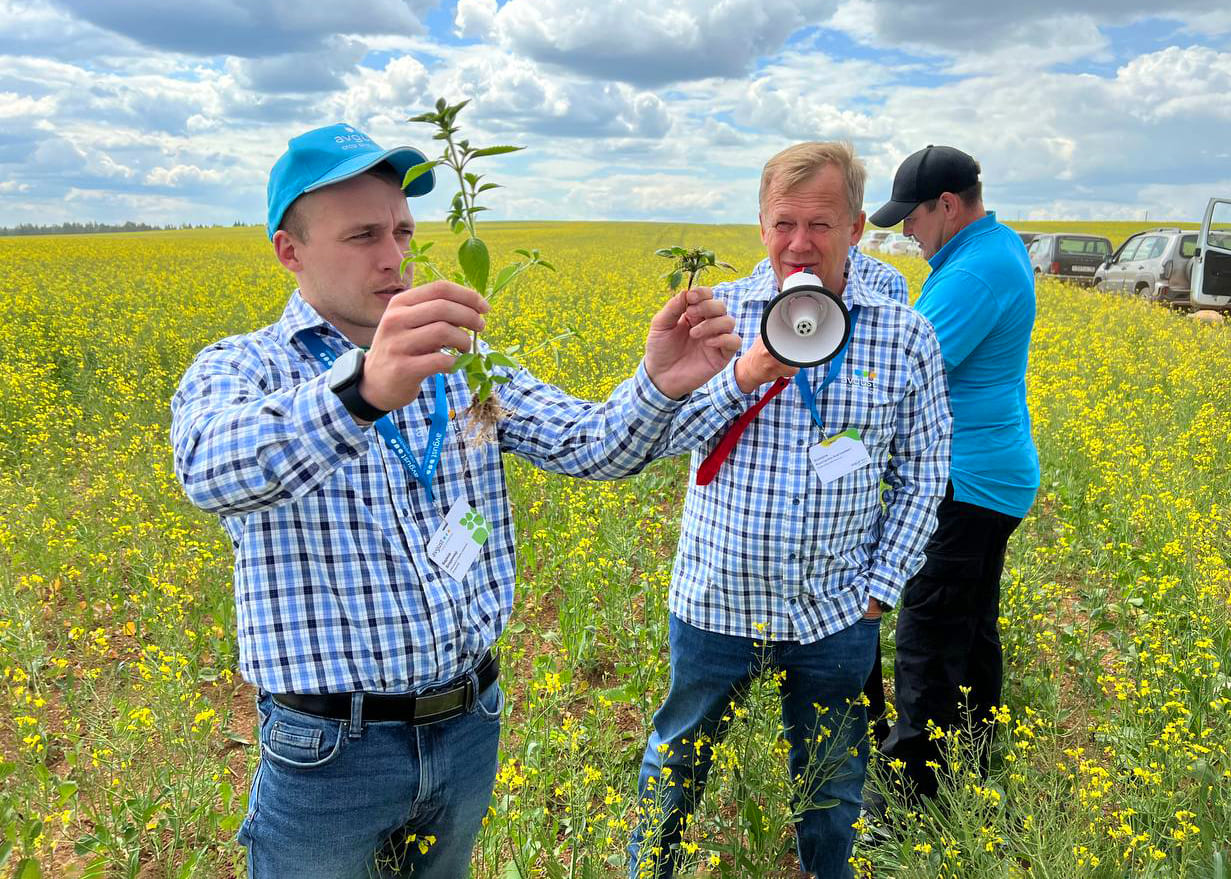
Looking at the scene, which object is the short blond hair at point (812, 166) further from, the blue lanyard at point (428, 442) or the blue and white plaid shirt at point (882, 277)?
the blue lanyard at point (428, 442)

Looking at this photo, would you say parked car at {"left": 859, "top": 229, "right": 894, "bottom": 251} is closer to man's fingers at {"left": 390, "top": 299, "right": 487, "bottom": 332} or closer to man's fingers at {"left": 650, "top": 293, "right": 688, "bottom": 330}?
man's fingers at {"left": 650, "top": 293, "right": 688, "bottom": 330}

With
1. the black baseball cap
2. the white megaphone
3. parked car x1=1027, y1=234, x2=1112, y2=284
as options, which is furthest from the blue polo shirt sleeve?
parked car x1=1027, y1=234, x2=1112, y2=284

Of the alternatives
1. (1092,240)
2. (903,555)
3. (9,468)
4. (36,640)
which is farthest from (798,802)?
(1092,240)

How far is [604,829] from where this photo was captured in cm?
208

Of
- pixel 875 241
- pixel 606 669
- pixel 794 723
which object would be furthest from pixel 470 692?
pixel 875 241

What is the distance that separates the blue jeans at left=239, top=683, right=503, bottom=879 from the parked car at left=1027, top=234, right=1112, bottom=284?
2208 cm

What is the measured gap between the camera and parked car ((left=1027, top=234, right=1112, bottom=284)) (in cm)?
2000

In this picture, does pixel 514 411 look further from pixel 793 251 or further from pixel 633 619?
pixel 633 619

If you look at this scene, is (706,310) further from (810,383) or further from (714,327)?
(810,383)

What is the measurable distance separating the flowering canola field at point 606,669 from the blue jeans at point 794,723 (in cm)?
11

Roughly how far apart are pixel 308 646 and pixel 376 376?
560mm

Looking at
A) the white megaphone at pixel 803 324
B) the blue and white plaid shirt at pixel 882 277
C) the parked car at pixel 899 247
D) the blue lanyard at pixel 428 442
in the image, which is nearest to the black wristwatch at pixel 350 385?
the blue lanyard at pixel 428 442

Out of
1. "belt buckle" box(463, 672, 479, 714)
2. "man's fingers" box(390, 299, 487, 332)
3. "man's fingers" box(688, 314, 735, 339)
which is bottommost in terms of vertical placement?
"belt buckle" box(463, 672, 479, 714)

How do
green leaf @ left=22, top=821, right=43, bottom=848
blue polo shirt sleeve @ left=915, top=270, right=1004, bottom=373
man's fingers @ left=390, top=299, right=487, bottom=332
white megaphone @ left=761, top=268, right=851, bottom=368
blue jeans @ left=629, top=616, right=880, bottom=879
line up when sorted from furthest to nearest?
blue polo shirt sleeve @ left=915, top=270, right=1004, bottom=373 → blue jeans @ left=629, top=616, right=880, bottom=879 → green leaf @ left=22, top=821, right=43, bottom=848 → white megaphone @ left=761, top=268, right=851, bottom=368 → man's fingers @ left=390, top=299, right=487, bottom=332
